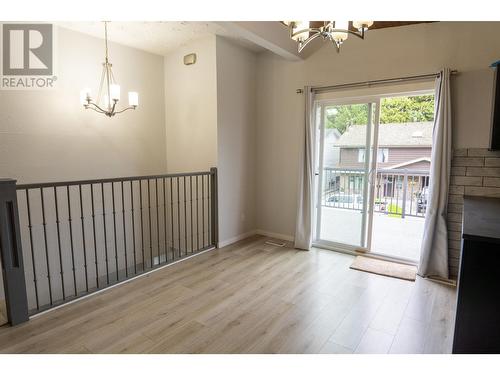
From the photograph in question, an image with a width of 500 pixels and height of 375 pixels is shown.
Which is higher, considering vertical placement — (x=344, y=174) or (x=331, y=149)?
(x=331, y=149)

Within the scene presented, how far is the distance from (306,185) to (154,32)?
2.69 m

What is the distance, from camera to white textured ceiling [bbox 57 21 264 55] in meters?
3.09

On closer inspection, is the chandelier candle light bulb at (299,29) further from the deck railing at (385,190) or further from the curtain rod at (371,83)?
the deck railing at (385,190)

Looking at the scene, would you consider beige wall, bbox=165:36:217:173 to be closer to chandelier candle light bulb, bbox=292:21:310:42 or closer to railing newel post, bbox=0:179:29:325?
chandelier candle light bulb, bbox=292:21:310:42

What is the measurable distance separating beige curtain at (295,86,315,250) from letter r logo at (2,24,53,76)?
304 centimetres

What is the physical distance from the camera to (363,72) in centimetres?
329

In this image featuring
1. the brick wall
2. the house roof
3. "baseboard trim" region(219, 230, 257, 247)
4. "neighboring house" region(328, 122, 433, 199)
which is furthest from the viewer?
the house roof

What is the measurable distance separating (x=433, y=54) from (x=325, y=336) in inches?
118

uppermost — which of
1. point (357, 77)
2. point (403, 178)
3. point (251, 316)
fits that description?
point (357, 77)

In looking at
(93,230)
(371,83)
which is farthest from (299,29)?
(93,230)

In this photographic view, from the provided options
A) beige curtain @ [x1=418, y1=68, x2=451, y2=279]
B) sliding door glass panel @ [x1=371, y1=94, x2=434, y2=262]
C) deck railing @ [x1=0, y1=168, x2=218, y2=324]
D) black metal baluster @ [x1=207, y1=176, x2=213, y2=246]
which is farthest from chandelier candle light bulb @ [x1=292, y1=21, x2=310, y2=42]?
sliding door glass panel @ [x1=371, y1=94, x2=434, y2=262]

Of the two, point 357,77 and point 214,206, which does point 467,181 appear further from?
point 214,206

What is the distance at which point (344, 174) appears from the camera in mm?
3654

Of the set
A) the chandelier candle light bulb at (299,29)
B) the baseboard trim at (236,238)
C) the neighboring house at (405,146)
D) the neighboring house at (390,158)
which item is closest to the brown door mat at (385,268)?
the neighboring house at (390,158)
